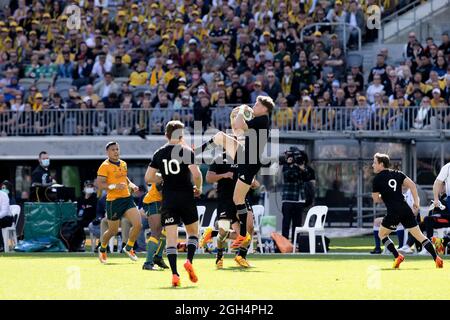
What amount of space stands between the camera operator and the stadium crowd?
6.20m

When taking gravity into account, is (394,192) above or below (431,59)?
below

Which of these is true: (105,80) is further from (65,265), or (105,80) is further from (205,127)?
(65,265)

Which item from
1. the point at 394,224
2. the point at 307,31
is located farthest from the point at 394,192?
the point at 307,31

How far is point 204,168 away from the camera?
112 ft

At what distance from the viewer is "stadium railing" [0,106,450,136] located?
32625mm

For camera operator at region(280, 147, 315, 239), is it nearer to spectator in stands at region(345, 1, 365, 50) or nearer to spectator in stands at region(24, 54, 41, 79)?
spectator in stands at region(345, 1, 365, 50)

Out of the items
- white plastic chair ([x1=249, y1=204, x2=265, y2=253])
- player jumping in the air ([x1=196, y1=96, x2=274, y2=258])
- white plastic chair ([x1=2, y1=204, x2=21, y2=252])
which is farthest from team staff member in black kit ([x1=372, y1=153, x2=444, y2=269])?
white plastic chair ([x1=2, y1=204, x2=21, y2=252])

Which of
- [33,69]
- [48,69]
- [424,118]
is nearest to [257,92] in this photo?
[424,118]

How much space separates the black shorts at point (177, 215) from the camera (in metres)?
16.6

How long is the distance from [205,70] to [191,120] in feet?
9.03

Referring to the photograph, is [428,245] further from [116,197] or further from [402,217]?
[116,197]

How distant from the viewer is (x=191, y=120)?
33750 mm

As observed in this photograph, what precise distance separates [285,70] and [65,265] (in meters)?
14.1

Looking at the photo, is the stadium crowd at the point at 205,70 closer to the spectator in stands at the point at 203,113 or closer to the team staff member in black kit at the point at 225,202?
the spectator in stands at the point at 203,113
